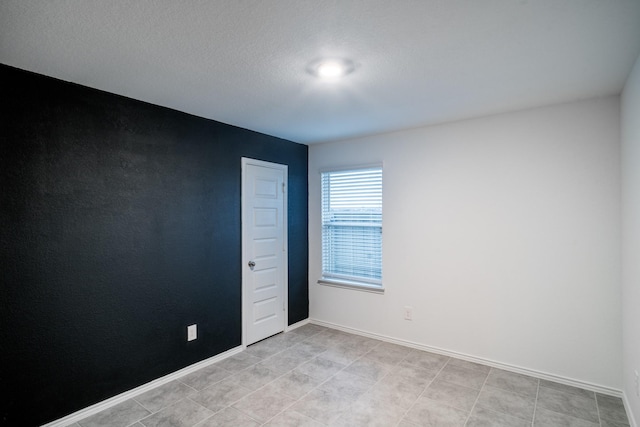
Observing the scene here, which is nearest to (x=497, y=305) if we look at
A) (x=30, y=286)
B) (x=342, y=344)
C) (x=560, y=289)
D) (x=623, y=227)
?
(x=560, y=289)

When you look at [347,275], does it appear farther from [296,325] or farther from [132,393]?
[132,393]

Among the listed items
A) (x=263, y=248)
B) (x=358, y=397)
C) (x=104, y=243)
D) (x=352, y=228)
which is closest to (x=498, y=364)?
(x=358, y=397)

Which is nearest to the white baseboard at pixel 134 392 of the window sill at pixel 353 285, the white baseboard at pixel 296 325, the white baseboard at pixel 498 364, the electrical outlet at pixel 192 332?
the electrical outlet at pixel 192 332

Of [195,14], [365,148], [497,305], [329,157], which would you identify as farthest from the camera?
[329,157]

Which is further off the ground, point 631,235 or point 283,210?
point 283,210

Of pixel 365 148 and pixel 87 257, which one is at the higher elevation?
pixel 365 148

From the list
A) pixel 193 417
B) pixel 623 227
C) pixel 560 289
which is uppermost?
pixel 623 227

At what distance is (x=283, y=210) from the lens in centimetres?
411

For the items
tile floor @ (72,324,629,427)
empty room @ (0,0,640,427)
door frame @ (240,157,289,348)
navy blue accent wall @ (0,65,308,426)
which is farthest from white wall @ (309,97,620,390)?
navy blue accent wall @ (0,65,308,426)

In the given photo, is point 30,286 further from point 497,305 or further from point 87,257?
point 497,305

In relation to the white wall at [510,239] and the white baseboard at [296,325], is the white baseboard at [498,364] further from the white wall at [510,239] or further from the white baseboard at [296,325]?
the white baseboard at [296,325]

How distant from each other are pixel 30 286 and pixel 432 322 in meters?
3.43

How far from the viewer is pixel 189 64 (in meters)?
2.09

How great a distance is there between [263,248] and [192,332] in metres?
1.16
